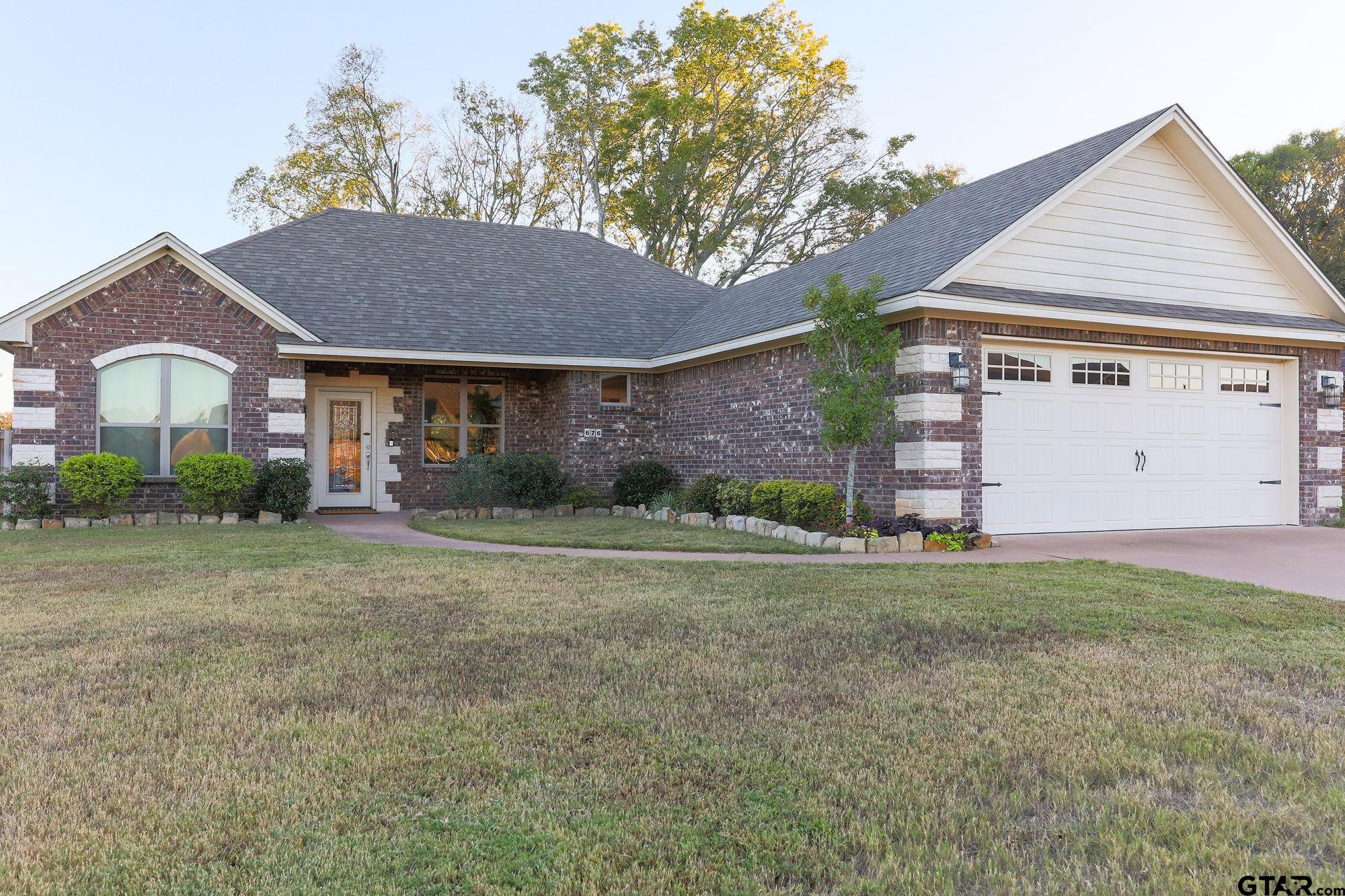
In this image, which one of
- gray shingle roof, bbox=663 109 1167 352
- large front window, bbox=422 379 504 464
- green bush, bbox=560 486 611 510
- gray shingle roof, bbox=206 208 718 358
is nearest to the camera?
gray shingle roof, bbox=663 109 1167 352

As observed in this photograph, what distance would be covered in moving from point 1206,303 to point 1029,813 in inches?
478

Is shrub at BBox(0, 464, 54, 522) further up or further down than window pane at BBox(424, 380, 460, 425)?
further down

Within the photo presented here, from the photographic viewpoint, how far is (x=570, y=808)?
9.87 ft

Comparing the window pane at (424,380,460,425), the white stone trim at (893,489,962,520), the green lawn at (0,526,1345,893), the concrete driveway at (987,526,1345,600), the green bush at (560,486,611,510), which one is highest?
the window pane at (424,380,460,425)

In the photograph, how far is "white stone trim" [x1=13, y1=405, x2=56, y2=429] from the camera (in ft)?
42.7

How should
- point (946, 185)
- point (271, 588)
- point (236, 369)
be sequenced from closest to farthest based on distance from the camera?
point (271, 588), point (236, 369), point (946, 185)

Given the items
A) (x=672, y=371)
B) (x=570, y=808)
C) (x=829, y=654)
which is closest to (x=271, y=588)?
(x=829, y=654)

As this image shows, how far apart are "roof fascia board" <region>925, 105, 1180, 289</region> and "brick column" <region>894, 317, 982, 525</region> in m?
0.62

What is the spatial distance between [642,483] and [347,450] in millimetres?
5586

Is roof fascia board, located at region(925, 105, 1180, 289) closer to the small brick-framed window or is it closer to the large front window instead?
the small brick-framed window

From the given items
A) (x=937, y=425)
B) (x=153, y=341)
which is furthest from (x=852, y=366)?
(x=153, y=341)

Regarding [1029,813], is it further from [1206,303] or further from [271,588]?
[1206,303]

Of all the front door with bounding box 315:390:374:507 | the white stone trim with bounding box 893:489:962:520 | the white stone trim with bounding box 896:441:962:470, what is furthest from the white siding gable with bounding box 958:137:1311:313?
the front door with bounding box 315:390:374:507

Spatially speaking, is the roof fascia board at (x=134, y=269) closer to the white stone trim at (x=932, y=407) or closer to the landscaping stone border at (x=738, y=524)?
the landscaping stone border at (x=738, y=524)
